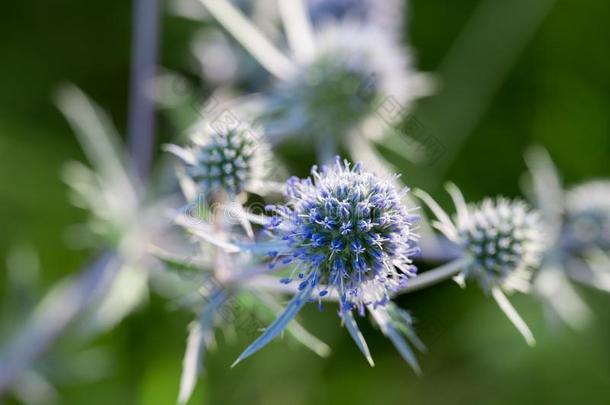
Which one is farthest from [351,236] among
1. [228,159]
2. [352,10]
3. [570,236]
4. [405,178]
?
[405,178]

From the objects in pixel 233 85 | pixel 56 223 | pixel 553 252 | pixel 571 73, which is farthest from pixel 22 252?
pixel 571 73

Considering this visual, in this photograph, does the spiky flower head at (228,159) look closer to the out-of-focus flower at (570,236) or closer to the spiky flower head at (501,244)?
the spiky flower head at (501,244)

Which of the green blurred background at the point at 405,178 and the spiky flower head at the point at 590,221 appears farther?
the green blurred background at the point at 405,178

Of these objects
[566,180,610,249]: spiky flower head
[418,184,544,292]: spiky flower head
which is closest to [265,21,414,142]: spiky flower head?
[418,184,544,292]: spiky flower head

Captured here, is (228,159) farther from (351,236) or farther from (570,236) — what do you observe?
(570,236)

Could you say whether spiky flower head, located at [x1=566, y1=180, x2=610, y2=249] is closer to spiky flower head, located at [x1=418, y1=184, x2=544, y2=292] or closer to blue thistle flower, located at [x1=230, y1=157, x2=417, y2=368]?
spiky flower head, located at [x1=418, y1=184, x2=544, y2=292]

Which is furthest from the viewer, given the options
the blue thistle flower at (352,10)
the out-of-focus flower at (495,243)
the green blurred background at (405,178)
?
the green blurred background at (405,178)

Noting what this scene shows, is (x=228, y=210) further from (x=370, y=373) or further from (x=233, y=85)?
(x=370, y=373)

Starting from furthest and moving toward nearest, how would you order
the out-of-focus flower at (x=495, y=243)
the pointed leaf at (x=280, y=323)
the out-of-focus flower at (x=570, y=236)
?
1. the out-of-focus flower at (x=570, y=236)
2. the out-of-focus flower at (x=495, y=243)
3. the pointed leaf at (x=280, y=323)

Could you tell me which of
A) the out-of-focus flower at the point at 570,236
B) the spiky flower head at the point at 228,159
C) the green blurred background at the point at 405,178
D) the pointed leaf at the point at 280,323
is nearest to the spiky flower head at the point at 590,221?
the out-of-focus flower at the point at 570,236
